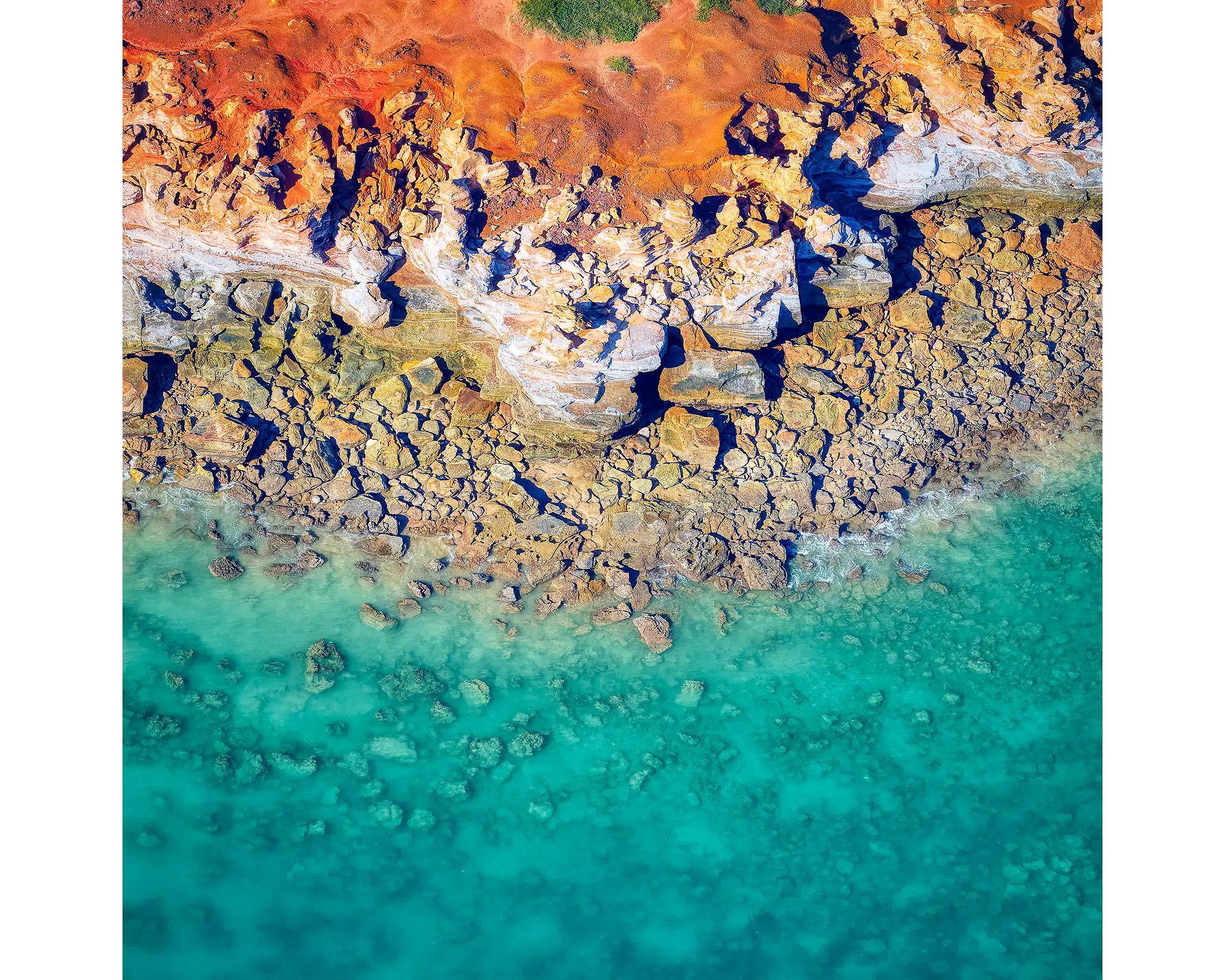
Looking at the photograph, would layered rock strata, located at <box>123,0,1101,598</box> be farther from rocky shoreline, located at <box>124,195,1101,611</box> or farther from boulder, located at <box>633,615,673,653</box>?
boulder, located at <box>633,615,673,653</box>

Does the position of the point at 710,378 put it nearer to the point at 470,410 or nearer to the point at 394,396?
the point at 470,410

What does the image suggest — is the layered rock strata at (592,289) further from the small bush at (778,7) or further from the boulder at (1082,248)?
the boulder at (1082,248)

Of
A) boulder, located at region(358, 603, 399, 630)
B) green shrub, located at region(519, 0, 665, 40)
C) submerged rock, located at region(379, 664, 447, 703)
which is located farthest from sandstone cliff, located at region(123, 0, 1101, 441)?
submerged rock, located at region(379, 664, 447, 703)

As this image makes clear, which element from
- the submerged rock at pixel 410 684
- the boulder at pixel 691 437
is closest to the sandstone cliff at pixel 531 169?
the boulder at pixel 691 437

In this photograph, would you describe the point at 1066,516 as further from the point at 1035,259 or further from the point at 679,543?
the point at 679,543

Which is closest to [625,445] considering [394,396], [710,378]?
[710,378]

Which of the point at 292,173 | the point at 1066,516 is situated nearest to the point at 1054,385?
the point at 1066,516
